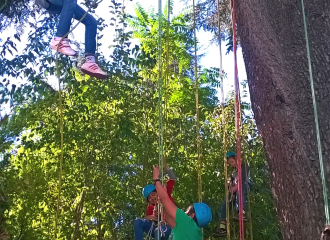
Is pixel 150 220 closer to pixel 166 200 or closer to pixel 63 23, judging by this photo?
pixel 166 200

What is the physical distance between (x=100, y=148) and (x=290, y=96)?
8.16 feet

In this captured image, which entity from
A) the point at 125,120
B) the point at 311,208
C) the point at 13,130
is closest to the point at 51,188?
the point at 13,130

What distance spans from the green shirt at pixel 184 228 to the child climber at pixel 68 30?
124 centimetres

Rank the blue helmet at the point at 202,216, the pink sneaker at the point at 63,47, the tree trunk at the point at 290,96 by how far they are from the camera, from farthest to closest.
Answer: the pink sneaker at the point at 63,47
the blue helmet at the point at 202,216
the tree trunk at the point at 290,96

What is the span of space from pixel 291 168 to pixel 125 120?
7.42 ft

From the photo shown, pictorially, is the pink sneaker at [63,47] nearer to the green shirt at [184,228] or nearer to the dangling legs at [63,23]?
the dangling legs at [63,23]

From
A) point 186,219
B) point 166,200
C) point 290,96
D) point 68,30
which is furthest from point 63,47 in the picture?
point 290,96

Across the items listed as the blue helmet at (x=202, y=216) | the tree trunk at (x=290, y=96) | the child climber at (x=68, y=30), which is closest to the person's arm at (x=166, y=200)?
the blue helmet at (x=202, y=216)

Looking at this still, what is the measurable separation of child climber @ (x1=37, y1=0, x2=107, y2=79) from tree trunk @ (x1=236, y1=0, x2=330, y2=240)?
1046 mm

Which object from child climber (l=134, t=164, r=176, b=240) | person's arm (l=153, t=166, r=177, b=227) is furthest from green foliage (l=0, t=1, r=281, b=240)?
person's arm (l=153, t=166, r=177, b=227)

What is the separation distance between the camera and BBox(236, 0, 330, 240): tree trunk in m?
1.73

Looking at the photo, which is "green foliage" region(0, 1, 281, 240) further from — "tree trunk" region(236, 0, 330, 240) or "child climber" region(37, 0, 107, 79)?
"tree trunk" region(236, 0, 330, 240)

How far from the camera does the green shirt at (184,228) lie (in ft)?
6.50

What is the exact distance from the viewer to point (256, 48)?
2150mm
